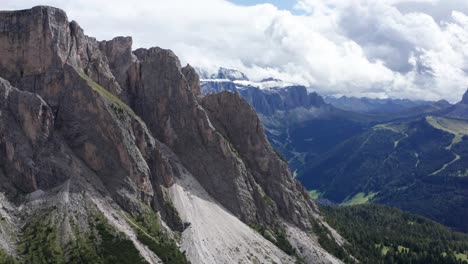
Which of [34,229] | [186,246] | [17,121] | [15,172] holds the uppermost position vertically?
[17,121]

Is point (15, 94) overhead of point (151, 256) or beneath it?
overhead

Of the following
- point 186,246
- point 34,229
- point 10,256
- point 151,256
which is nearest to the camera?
point 10,256

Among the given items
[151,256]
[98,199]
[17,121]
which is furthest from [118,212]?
[17,121]

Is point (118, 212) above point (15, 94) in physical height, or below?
below

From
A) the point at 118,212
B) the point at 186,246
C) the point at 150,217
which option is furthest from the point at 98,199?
the point at 186,246

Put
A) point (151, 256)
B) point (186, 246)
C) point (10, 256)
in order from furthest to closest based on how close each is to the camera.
Result: point (186, 246) → point (151, 256) → point (10, 256)

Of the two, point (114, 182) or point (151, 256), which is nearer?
point (151, 256)

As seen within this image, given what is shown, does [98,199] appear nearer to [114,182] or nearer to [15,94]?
[114,182]

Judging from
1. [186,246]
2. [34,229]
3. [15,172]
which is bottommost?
[186,246]

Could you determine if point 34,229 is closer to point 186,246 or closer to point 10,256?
point 10,256

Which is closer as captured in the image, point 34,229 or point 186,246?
point 34,229
